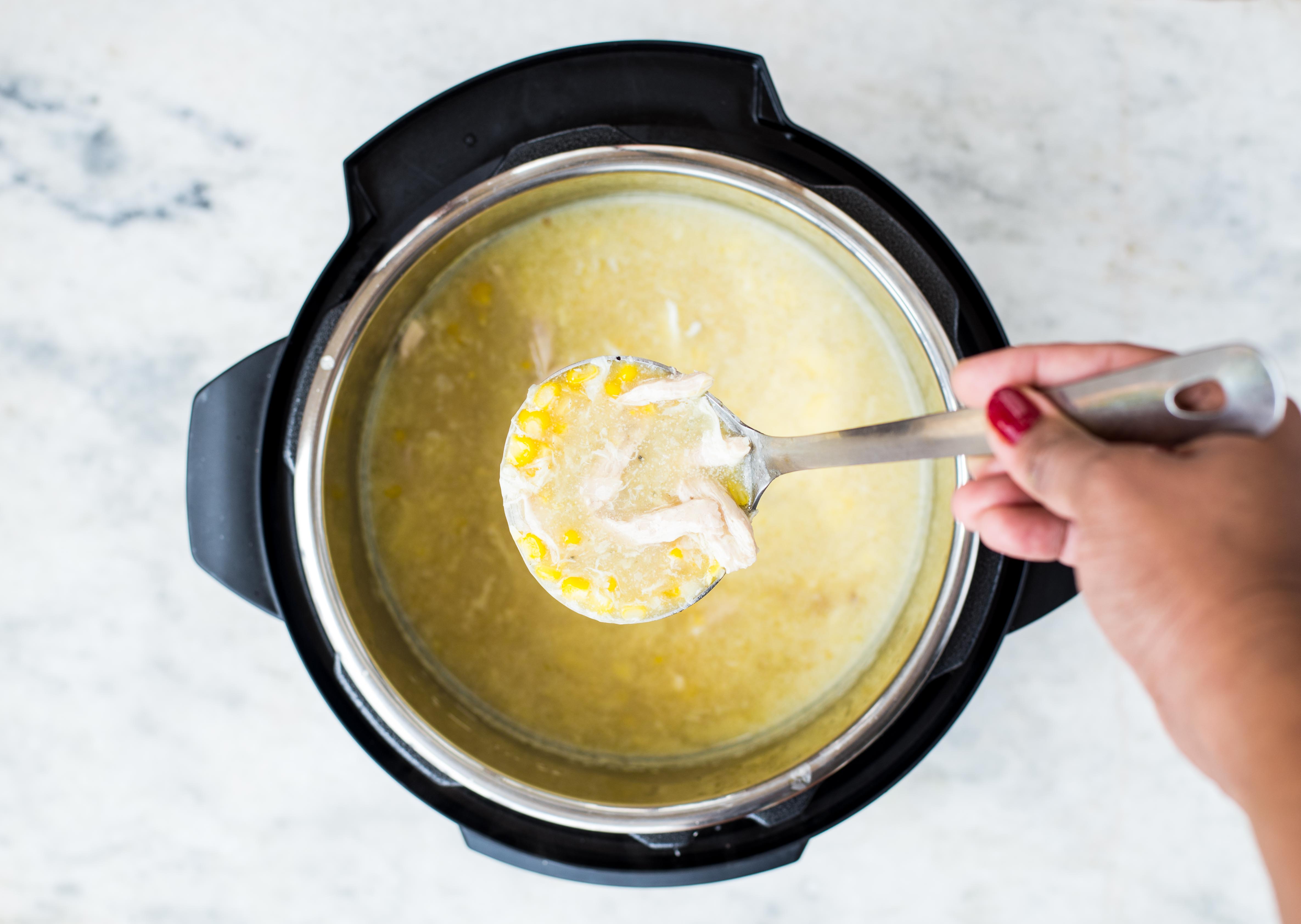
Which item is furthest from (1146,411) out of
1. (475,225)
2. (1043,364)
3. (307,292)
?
(307,292)

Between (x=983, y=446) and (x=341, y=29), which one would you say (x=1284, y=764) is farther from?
(x=341, y=29)

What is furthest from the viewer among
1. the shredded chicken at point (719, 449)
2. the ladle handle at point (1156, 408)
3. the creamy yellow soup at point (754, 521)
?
the creamy yellow soup at point (754, 521)

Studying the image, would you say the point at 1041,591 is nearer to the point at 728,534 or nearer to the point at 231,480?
the point at 728,534

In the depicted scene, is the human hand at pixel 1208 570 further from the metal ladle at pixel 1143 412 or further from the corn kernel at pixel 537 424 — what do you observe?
the corn kernel at pixel 537 424

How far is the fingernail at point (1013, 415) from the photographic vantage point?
0.46m

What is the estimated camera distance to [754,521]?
2.54ft

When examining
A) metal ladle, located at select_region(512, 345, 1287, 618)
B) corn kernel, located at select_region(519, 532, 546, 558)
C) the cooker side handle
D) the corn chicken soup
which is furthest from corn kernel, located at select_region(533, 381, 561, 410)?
the cooker side handle

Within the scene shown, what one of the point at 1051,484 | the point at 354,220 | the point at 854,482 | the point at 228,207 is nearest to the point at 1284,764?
the point at 1051,484

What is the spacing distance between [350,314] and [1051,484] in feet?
1.80

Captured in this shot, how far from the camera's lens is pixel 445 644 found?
2.69ft

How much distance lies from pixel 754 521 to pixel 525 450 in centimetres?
23

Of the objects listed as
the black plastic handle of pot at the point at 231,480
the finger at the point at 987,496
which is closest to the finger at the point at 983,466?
the finger at the point at 987,496

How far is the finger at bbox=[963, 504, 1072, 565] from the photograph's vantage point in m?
0.57

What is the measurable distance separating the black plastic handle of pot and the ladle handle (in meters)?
0.52
